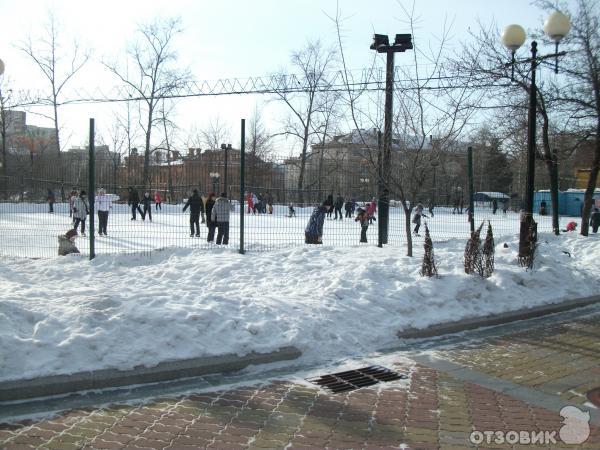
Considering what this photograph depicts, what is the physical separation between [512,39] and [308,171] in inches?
252

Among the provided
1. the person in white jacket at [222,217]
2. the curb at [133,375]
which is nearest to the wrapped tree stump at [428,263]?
the curb at [133,375]

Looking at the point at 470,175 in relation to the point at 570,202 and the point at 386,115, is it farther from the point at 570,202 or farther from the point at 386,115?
the point at 570,202

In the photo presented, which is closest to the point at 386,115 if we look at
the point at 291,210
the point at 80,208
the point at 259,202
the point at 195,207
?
the point at 291,210

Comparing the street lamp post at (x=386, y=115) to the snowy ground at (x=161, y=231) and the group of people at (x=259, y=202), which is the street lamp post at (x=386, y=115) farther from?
the group of people at (x=259, y=202)

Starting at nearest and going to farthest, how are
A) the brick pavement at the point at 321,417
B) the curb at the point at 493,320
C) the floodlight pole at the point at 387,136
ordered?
1. the brick pavement at the point at 321,417
2. the curb at the point at 493,320
3. the floodlight pole at the point at 387,136

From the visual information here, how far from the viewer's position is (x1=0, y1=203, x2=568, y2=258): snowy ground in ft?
42.1

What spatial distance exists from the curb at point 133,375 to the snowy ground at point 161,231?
5.69m

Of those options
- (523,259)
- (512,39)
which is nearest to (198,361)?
(523,259)

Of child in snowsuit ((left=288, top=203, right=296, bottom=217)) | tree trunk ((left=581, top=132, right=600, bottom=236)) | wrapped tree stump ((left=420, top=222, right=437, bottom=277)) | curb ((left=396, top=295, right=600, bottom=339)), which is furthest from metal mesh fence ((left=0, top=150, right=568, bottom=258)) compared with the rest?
curb ((left=396, top=295, right=600, bottom=339))

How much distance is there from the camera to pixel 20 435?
12.9 ft

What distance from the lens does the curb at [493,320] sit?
693 centimetres

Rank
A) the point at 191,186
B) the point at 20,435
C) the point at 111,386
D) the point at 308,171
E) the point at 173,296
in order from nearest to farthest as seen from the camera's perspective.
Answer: the point at 20,435
the point at 111,386
the point at 173,296
the point at 308,171
the point at 191,186

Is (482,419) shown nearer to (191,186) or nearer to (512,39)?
(512,39)

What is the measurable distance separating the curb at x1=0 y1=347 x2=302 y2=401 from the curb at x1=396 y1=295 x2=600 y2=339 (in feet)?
5.98
